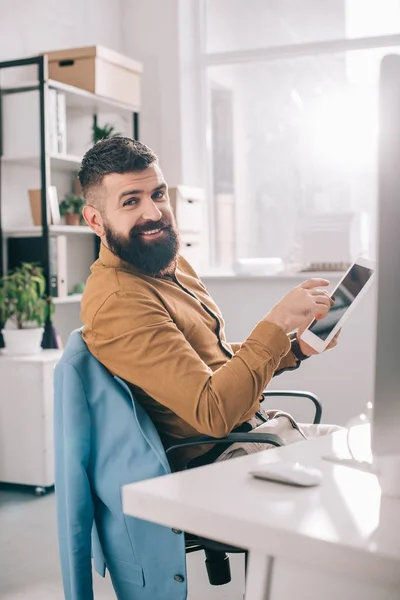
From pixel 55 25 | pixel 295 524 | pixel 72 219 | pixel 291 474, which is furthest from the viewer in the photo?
pixel 55 25

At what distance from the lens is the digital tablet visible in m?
1.64

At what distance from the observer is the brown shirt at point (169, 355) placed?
1.59 m

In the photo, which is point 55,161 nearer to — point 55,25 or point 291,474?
point 55,25

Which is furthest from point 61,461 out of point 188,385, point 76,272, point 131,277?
point 76,272

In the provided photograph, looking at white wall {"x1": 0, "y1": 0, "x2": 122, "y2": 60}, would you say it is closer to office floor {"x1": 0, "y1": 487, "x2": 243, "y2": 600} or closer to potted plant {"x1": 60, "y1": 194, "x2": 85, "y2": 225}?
potted plant {"x1": 60, "y1": 194, "x2": 85, "y2": 225}

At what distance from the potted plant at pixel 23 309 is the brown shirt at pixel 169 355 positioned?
67.3 inches

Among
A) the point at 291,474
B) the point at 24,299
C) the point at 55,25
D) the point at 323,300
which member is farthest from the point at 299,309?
the point at 55,25

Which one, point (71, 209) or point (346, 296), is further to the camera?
point (71, 209)

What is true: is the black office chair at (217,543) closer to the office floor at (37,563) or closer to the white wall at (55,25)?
the office floor at (37,563)

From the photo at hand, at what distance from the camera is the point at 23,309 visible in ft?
11.6

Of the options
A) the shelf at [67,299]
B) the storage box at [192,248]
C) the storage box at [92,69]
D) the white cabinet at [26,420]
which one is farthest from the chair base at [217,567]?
the storage box at [92,69]

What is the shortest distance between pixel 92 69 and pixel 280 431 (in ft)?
8.75

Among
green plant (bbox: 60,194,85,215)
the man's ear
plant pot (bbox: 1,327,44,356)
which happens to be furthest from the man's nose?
green plant (bbox: 60,194,85,215)

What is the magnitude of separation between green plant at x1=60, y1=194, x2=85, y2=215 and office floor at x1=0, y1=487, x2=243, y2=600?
152cm
